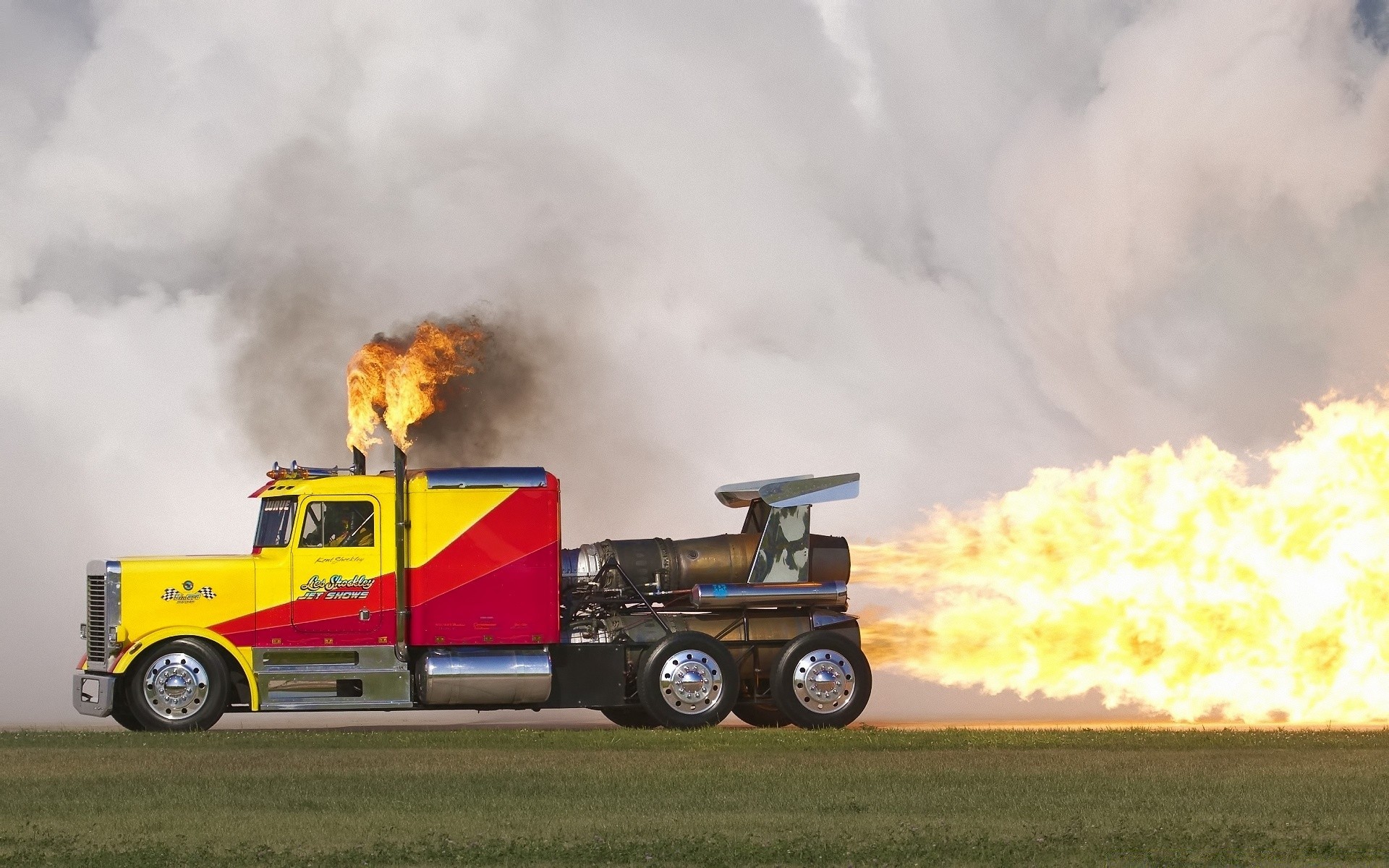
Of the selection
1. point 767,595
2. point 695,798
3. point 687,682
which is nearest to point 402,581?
point 687,682

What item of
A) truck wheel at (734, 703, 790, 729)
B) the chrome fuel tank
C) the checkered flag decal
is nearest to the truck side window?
the checkered flag decal

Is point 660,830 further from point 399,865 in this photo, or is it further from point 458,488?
point 458,488

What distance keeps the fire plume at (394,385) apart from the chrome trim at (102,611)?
4334mm

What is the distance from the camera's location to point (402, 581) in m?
28.5

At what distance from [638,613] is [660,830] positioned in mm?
12387

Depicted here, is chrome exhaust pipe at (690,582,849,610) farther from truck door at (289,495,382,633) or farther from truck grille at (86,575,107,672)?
truck grille at (86,575,107,672)

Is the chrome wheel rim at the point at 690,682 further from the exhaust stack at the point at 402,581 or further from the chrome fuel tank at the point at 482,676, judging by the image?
the exhaust stack at the point at 402,581

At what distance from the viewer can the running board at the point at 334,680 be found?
2838 cm

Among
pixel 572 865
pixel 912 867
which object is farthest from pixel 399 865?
pixel 912 867

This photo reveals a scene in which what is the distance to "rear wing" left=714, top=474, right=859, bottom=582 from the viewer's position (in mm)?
30062

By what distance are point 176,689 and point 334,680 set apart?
7.69 ft

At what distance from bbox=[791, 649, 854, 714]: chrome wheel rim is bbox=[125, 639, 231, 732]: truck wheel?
8930 millimetres

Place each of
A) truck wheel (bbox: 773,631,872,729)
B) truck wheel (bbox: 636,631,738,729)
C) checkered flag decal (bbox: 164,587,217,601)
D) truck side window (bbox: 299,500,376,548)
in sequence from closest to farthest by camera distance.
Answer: checkered flag decal (bbox: 164,587,217,601) → truck side window (bbox: 299,500,376,548) → truck wheel (bbox: 636,631,738,729) → truck wheel (bbox: 773,631,872,729)

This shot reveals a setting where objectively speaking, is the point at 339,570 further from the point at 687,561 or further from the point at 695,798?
the point at 695,798
